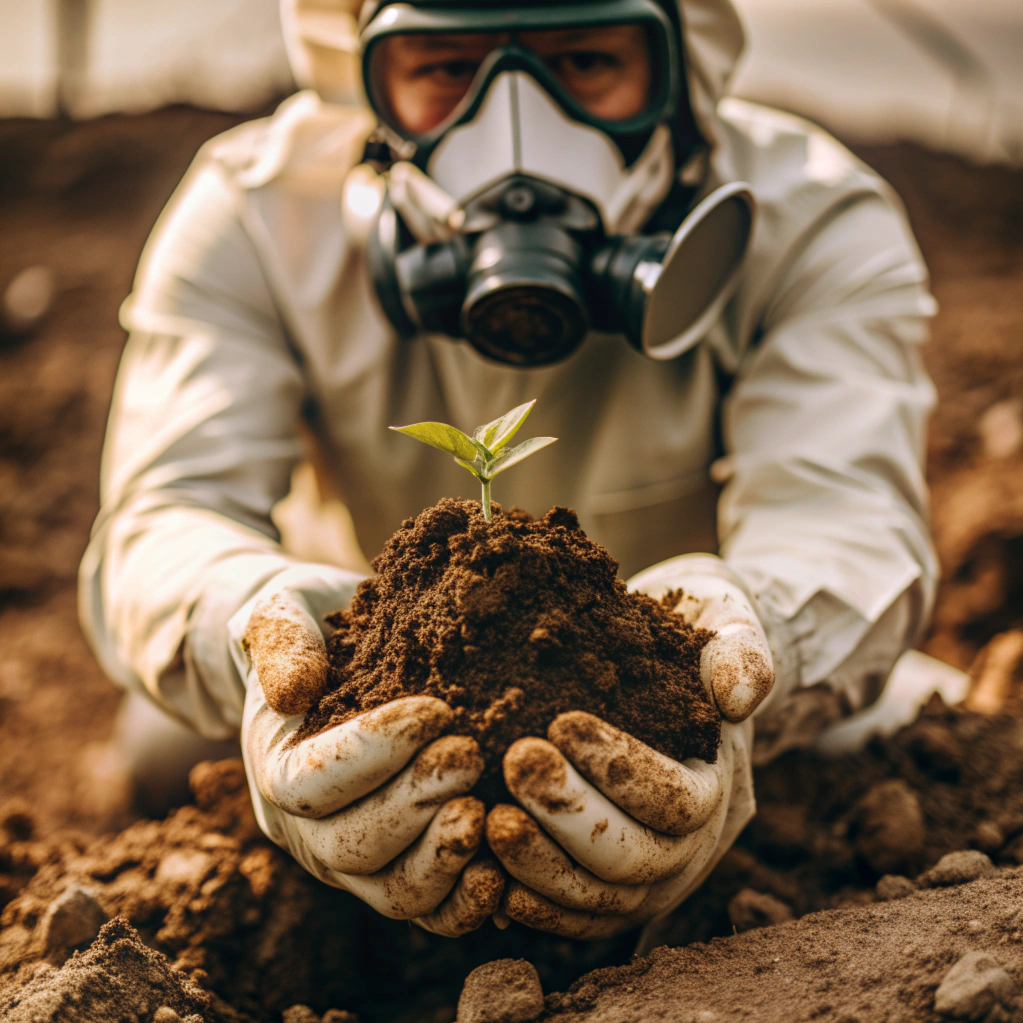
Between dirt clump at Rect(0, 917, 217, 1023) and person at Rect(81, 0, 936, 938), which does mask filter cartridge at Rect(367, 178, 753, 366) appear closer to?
person at Rect(81, 0, 936, 938)

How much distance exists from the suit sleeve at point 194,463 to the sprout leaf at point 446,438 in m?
0.35

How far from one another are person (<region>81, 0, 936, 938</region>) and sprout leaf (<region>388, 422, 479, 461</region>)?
29 centimetres

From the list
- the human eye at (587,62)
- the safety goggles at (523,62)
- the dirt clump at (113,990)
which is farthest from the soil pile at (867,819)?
the human eye at (587,62)

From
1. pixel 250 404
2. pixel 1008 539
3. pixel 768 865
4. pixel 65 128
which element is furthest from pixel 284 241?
pixel 65 128

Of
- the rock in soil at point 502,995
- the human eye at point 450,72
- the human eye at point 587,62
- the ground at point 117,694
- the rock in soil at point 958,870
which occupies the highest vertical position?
the human eye at point 587,62

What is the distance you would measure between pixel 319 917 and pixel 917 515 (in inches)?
51.9

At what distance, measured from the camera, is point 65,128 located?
21.4ft

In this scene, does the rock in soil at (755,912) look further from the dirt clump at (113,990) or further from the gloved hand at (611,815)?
the dirt clump at (113,990)

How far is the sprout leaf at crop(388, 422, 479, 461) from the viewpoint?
1005mm

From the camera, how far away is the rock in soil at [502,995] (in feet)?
2.99

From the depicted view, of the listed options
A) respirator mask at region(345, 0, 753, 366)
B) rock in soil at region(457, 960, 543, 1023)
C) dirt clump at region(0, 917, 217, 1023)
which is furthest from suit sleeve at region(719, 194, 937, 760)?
dirt clump at region(0, 917, 217, 1023)

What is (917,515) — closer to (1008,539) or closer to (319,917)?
(319,917)

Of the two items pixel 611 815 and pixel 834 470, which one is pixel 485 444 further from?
pixel 834 470

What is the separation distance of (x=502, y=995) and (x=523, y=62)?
1489mm
